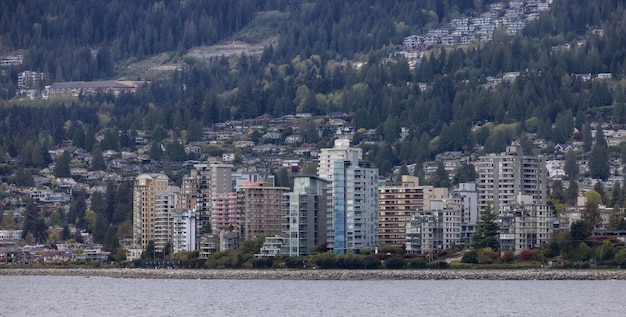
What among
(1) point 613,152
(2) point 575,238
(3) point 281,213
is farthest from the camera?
(1) point 613,152

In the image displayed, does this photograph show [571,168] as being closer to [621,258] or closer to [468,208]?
[468,208]

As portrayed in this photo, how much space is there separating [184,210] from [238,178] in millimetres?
8083

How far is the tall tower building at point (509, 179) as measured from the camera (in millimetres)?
151375

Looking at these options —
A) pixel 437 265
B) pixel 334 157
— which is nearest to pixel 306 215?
pixel 334 157

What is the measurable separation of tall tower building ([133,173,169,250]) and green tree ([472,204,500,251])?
34.2 meters

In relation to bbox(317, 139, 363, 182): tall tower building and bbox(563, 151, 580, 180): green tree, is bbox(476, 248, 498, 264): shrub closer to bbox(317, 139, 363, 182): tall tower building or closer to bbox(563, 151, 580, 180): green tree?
bbox(317, 139, 363, 182): tall tower building

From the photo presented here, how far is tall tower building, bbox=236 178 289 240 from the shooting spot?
15188 centimetres

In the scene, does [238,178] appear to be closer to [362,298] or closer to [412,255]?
[412,255]

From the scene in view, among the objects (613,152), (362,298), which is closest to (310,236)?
(362,298)

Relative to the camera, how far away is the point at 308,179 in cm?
14438

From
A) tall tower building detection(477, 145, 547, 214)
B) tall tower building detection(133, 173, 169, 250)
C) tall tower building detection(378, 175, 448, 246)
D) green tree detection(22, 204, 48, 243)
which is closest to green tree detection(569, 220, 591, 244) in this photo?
tall tower building detection(477, 145, 547, 214)

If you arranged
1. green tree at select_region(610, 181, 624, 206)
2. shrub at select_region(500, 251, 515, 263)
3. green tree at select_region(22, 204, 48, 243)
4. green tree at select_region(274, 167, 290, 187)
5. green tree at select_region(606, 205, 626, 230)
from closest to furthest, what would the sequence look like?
shrub at select_region(500, 251, 515, 263), green tree at select_region(606, 205, 626, 230), green tree at select_region(610, 181, 624, 206), green tree at select_region(22, 204, 48, 243), green tree at select_region(274, 167, 290, 187)

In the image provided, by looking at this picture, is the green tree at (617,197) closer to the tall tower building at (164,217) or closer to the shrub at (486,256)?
the shrub at (486,256)

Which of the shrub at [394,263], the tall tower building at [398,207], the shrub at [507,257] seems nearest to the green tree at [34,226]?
the tall tower building at [398,207]
